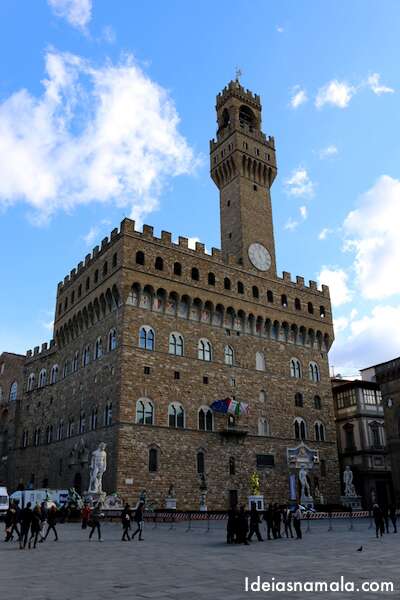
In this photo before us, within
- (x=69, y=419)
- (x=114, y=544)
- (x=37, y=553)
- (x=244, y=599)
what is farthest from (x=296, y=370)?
(x=244, y=599)

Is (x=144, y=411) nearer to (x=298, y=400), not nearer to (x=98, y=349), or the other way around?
(x=98, y=349)

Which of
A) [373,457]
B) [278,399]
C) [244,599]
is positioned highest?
[278,399]

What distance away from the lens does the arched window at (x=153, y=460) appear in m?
31.9

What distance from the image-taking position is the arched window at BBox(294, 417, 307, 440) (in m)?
40.2

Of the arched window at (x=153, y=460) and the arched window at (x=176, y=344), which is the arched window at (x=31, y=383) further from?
the arched window at (x=153, y=460)

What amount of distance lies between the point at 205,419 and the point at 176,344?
5391 millimetres

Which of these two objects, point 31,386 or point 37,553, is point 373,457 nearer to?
point 31,386

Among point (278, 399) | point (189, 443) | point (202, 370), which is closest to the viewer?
point (189, 443)

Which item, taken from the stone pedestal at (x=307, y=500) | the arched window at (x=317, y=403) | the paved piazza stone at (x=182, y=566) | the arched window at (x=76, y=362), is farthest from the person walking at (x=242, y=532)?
the arched window at (x=317, y=403)

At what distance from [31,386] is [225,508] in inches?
851

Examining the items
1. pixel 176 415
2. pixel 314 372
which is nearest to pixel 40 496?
pixel 176 415

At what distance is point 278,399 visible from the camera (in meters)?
39.8

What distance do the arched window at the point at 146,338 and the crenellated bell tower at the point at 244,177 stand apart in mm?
9597

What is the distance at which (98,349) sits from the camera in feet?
120
